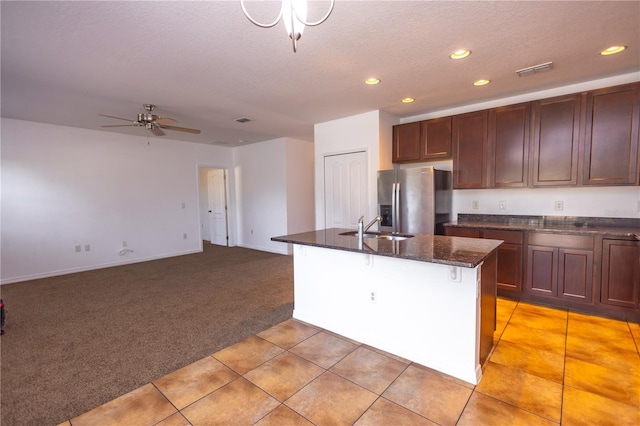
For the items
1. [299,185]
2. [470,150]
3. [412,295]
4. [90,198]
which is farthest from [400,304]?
[90,198]

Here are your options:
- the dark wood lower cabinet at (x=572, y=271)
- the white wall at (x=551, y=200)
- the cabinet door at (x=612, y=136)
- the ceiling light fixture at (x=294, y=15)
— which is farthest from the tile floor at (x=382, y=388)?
the ceiling light fixture at (x=294, y=15)

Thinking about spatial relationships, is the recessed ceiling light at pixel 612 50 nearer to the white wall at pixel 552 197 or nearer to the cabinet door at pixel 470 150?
the white wall at pixel 552 197

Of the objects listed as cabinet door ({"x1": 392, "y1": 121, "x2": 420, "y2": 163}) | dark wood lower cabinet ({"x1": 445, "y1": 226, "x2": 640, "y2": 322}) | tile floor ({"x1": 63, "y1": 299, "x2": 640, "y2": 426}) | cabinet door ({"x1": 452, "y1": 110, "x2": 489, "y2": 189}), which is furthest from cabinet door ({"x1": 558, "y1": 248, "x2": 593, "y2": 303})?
cabinet door ({"x1": 392, "y1": 121, "x2": 420, "y2": 163})

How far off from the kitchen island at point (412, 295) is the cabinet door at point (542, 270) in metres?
1.19

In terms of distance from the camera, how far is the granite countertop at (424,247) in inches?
74.0

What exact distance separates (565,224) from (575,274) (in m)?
0.71

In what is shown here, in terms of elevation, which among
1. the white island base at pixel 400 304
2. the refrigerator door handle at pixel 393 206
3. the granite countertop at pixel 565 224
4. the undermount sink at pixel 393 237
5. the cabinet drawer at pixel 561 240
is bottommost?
the white island base at pixel 400 304

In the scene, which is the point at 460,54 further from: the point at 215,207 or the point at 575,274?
the point at 215,207

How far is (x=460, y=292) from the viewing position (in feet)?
6.67

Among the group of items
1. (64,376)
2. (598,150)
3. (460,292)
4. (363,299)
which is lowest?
(64,376)

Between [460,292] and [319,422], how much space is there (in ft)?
3.97

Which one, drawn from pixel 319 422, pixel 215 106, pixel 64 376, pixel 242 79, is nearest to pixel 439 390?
pixel 319 422

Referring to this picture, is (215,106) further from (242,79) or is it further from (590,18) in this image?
(590,18)

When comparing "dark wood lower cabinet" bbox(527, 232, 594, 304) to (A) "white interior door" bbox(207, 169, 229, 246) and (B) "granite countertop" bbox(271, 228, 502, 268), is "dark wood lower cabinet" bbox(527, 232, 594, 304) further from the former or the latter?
(A) "white interior door" bbox(207, 169, 229, 246)
